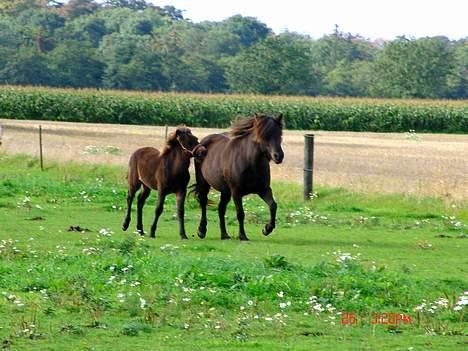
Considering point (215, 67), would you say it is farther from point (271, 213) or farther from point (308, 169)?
point (271, 213)

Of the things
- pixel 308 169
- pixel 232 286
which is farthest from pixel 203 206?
pixel 232 286

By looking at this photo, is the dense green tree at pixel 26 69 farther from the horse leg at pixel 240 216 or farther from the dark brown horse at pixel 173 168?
the horse leg at pixel 240 216

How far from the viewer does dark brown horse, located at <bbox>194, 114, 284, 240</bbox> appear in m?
18.5

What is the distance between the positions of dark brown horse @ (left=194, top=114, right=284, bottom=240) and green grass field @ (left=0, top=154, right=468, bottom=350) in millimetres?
649

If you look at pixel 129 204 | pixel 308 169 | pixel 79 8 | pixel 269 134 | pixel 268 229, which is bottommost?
pixel 268 229

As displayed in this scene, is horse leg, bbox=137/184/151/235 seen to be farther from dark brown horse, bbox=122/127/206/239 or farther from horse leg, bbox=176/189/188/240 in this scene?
horse leg, bbox=176/189/188/240

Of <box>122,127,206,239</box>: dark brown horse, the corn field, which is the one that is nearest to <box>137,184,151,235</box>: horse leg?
<box>122,127,206,239</box>: dark brown horse

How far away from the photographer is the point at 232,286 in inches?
498

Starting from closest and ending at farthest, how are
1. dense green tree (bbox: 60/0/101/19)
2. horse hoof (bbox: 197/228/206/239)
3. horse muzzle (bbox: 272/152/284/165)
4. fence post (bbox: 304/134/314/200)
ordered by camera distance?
horse muzzle (bbox: 272/152/284/165), horse hoof (bbox: 197/228/206/239), fence post (bbox: 304/134/314/200), dense green tree (bbox: 60/0/101/19)

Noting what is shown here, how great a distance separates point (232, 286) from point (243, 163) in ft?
21.1

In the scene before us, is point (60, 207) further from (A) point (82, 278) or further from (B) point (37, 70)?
(B) point (37, 70)

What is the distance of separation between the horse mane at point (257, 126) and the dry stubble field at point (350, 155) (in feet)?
21.7

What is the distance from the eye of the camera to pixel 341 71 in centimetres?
11956

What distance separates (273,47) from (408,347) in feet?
307
